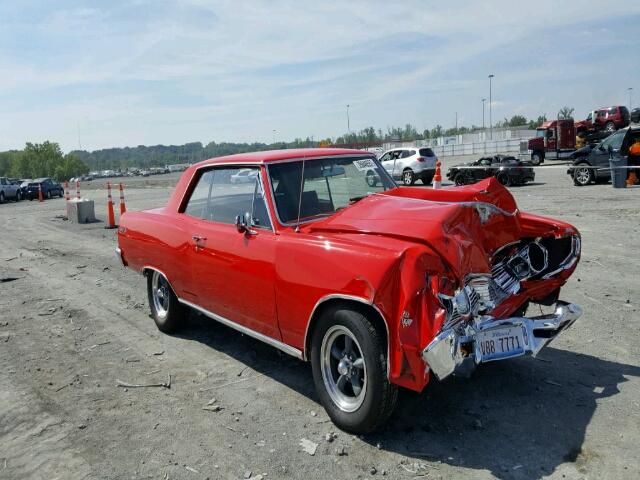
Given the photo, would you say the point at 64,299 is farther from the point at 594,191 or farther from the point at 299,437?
the point at 594,191

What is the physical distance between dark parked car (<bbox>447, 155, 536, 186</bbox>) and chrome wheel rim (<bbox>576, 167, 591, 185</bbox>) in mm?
1922

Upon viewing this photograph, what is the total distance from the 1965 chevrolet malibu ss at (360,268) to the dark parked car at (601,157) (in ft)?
51.7

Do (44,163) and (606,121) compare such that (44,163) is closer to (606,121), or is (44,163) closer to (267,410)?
(606,121)

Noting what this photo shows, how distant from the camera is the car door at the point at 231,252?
12.9 feet

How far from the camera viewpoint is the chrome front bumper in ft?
9.30

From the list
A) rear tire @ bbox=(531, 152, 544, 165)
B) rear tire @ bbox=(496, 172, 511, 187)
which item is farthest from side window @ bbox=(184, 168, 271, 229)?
rear tire @ bbox=(531, 152, 544, 165)

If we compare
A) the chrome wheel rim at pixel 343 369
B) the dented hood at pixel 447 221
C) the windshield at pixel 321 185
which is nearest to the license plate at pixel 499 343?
the dented hood at pixel 447 221

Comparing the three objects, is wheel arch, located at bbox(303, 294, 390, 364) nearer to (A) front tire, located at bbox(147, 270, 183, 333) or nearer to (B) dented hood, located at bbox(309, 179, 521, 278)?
(B) dented hood, located at bbox(309, 179, 521, 278)

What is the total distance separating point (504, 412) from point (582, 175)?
671 inches

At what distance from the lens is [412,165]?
23219 millimetres

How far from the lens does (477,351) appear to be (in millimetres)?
3109

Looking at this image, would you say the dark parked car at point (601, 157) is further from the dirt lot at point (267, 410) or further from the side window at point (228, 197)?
the side window at point (228, 197)

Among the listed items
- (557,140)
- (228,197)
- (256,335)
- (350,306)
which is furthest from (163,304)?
(557,140)

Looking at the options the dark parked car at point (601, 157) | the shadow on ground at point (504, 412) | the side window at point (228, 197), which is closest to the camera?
Result: the shadow on ground at point (504, 412)
